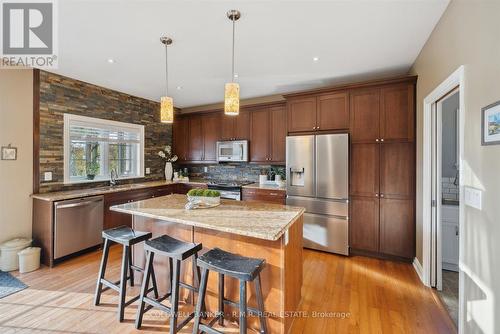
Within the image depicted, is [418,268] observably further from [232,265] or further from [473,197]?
[232,265]

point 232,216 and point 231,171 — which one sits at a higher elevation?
point 231,171

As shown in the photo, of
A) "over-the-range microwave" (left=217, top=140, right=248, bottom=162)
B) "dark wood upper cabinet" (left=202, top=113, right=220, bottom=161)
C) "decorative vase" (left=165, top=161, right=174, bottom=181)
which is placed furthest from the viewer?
"decorative vase" (left=165, top=161, right=174, bottom=181)

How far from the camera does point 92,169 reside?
158 inches

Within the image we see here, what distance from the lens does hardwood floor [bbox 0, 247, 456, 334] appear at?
1.95m

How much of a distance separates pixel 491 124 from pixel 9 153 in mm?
4787

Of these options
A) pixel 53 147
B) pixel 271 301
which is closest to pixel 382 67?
pixel 271 301

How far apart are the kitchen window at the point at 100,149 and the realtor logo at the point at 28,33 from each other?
0.88m

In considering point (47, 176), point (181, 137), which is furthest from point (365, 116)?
point (47, 176)

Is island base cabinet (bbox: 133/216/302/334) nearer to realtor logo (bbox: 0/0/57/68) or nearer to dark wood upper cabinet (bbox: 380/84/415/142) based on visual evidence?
dark wood upper cabinet (bbox: 380/84/415/142)

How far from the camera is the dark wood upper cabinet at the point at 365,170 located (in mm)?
3268

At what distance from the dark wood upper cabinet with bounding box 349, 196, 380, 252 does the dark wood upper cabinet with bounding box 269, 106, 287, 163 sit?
4.97 feet

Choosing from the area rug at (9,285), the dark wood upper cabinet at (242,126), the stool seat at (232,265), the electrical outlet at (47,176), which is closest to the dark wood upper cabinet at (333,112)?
Result: the dark wood upper cabinet at (242,126)

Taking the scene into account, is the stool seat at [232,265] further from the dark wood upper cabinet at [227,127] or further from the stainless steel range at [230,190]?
the dark wood upper cabinet at [227,127]

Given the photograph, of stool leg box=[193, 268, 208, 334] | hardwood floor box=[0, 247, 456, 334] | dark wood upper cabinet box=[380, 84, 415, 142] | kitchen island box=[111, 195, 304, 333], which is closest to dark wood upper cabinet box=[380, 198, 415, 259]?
hardwood floor box=[0, 247, 456, 334]
